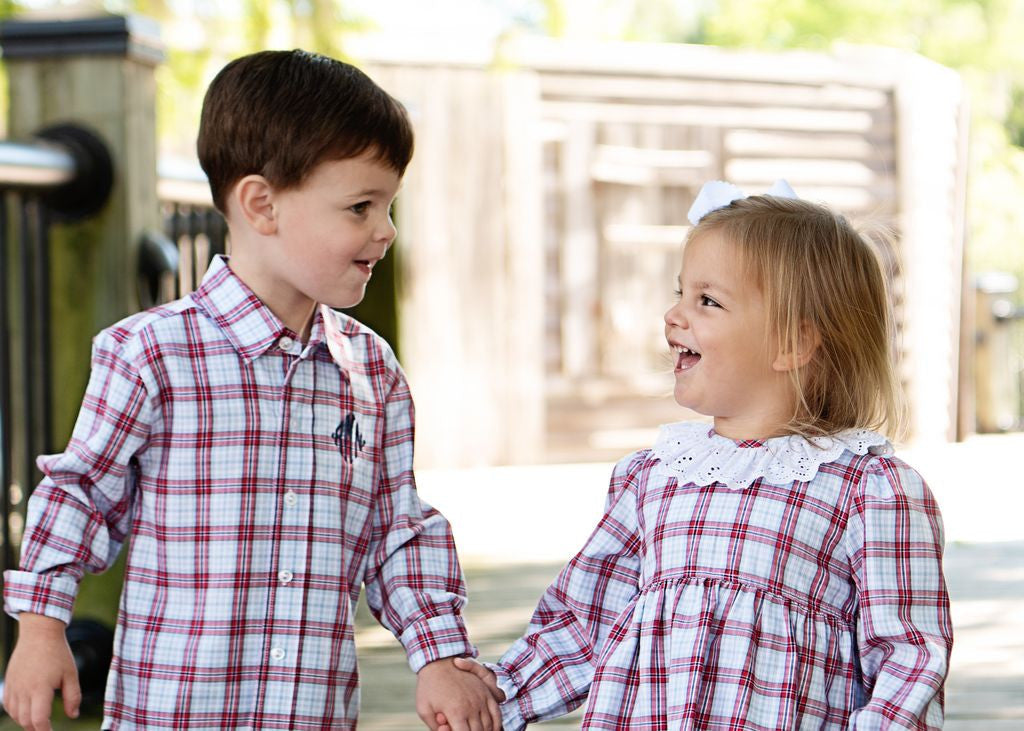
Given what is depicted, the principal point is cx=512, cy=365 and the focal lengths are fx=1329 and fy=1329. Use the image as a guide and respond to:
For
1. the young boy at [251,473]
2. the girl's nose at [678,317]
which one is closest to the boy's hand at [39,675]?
the young boy at [251,473]

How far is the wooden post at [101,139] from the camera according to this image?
251cm

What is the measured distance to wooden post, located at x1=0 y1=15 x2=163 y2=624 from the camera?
251 centimetres

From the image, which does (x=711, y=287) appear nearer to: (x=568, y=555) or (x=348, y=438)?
(x=348, y=438)

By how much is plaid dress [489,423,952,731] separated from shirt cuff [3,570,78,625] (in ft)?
Answer: 2.20

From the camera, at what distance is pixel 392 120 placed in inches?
69.3

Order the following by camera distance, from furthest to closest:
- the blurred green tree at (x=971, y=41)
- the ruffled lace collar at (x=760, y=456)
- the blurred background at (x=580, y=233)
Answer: the blurred green tree at (x=971, y=41) < the blurred background at (x=580, y=233) < the ruffled lace collar at (x=760, y=456)

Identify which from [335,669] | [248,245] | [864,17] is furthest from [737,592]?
[864,17]

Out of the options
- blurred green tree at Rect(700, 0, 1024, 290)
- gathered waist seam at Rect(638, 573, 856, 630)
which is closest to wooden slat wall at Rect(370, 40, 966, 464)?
gathered waist seam at Rect(638, 573, 856, 630)

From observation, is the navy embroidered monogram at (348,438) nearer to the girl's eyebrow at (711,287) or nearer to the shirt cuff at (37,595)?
the shirt cuff at (37,595)

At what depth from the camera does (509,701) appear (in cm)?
176

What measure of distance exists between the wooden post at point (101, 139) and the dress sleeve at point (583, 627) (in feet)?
3.42

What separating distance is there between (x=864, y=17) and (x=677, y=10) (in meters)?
7.56

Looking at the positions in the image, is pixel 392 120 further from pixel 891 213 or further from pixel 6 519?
pixel 891 213

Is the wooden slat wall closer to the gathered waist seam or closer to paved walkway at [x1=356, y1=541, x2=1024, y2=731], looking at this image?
paved walkway at [x1=356, y1=541, x2=1024, y2=731]
